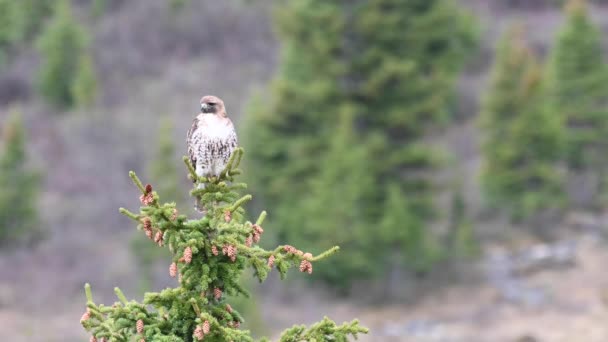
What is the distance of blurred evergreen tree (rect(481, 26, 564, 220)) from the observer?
24219 millimetres

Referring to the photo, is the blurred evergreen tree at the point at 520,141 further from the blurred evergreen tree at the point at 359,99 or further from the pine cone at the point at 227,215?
the pine cone at the point at 227,215

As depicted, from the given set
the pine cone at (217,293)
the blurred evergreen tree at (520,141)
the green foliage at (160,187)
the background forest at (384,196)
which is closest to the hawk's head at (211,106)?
the pine cone at (217,293)

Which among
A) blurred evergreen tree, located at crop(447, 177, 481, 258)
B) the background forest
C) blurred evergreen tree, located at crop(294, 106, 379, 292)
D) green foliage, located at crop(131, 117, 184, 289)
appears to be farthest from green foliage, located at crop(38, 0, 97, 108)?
blurred evergreen tree, located at crop(447, 177, 481, 258)

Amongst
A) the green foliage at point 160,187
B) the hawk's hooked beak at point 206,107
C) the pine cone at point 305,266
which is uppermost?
the green foliage at point 160,187

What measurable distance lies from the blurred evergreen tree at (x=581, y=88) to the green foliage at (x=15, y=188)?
15.0 meters

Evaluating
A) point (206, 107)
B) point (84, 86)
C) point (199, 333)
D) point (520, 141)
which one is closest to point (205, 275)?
point (199, 333)

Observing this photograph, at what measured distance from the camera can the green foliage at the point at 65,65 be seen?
106 feet

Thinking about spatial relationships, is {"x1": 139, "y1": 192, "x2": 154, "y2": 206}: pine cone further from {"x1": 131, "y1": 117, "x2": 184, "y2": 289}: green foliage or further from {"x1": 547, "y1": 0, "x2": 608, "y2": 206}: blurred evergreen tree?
{"x1": 547, "y1": 0, "x2": 608, "y2": 206}: blurred evergreen tree

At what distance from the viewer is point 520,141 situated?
2431 centimetres

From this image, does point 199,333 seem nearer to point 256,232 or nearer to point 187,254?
point 187,254

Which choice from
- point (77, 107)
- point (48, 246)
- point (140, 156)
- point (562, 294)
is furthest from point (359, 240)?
point (77, 107)

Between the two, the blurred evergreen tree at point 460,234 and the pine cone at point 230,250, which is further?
the blurred evergreen tree at point 460,234

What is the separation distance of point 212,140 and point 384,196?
17.3 meters

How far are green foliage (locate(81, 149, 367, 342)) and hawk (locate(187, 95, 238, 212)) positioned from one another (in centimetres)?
81
